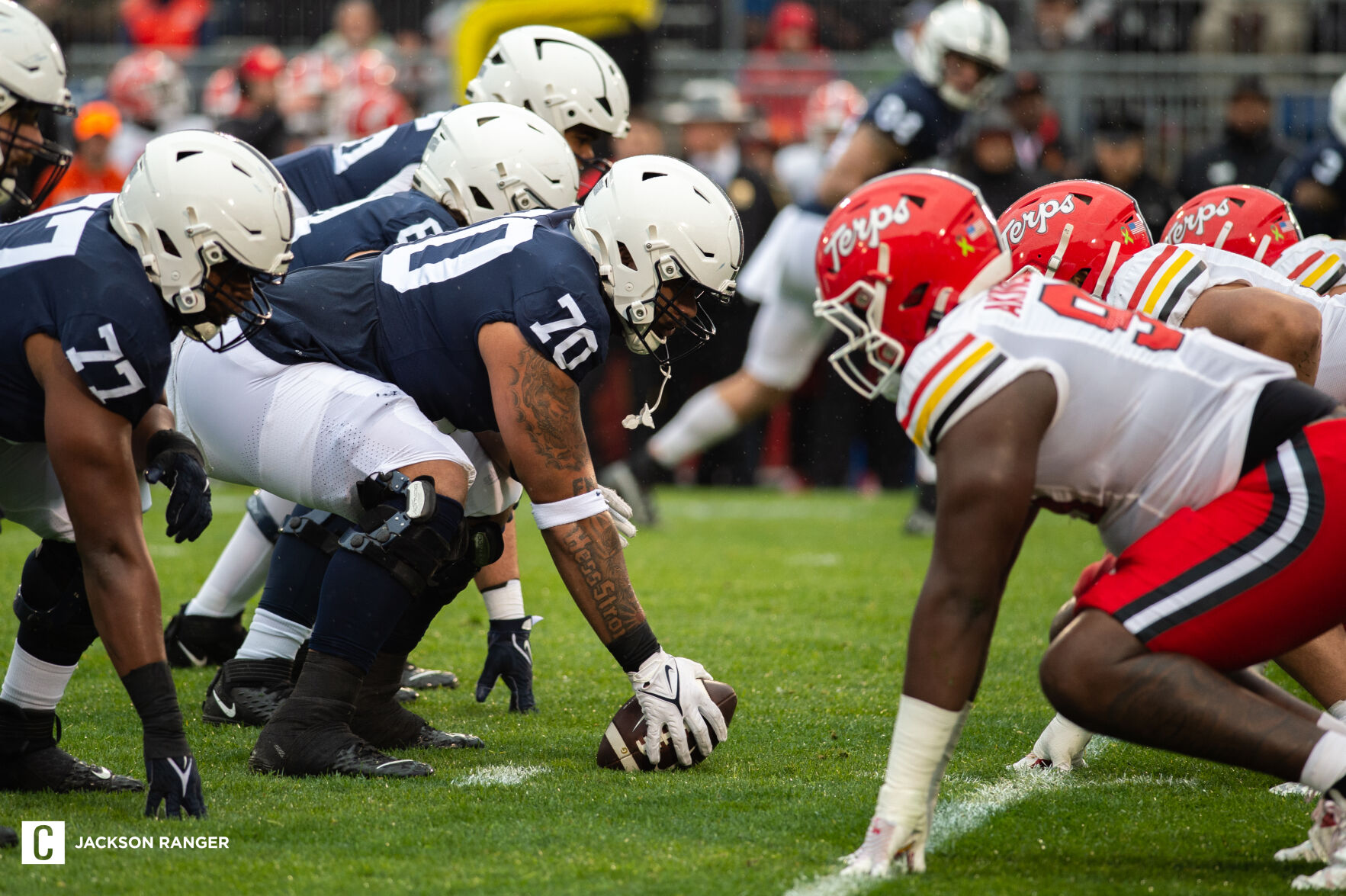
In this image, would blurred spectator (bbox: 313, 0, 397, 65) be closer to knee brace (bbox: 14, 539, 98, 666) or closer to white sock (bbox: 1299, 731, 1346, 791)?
knee brace (bbox: 14, 539, 98, 666)

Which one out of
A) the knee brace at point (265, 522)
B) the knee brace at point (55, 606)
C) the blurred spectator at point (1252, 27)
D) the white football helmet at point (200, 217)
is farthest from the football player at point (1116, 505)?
the blurred spectator at point (1252, 27)

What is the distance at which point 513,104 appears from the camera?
5.01 metres

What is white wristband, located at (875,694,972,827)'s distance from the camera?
2.62 m

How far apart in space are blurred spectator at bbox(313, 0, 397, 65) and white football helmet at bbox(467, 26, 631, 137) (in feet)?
21.4

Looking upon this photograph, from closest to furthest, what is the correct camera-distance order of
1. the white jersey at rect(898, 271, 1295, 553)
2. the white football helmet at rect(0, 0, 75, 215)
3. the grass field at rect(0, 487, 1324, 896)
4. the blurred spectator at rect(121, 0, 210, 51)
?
1. the white jersey at rect(898, 271, 1295, 553)
2. the grass field at rect(0, 487, 1324, 896)
3. the white football helmet at rect(0, 0, 75, 215)
4. the blurred spectator at rect(121, 0, 210, 51)

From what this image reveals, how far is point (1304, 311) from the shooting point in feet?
11.1

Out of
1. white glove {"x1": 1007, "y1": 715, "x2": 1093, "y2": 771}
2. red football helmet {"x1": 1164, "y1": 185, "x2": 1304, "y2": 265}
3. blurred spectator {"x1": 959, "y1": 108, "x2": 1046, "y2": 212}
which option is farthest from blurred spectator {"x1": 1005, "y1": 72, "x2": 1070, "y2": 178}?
white glove {"x1": 1007, "y1": 715, "x2": 1093, "y2": 771}

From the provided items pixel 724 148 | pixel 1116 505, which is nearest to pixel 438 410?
pixel 1116 505

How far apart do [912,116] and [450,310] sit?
415cm

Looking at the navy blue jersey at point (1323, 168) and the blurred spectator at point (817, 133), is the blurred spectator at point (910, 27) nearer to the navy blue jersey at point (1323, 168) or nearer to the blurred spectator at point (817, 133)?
the blurred spectator at point (817, 133)

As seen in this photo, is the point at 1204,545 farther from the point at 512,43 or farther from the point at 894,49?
the point at 894,49

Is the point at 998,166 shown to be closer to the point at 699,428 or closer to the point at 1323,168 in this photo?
the point at 1323,168

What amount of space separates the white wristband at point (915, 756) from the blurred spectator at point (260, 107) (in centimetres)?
770

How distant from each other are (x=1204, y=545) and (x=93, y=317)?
2160mm
